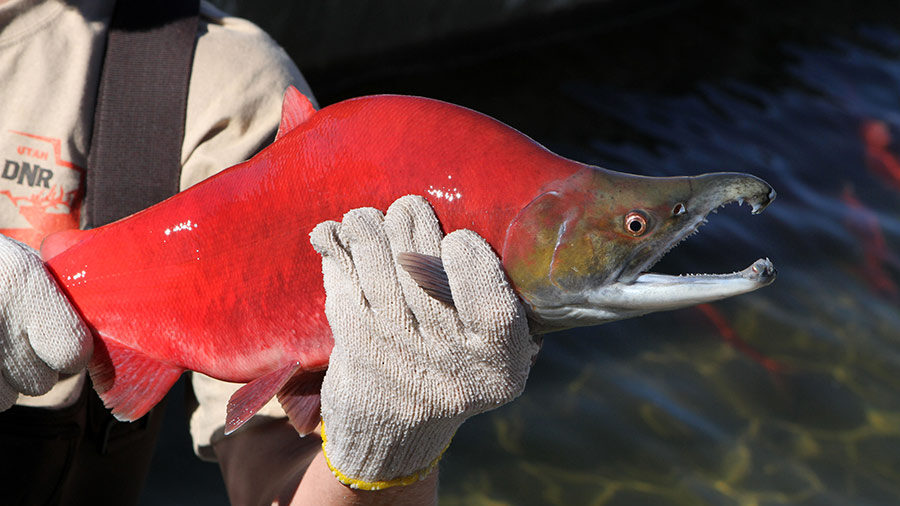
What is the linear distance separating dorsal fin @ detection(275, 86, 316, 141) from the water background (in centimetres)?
285

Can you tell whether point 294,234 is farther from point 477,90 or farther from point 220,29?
point 477,90

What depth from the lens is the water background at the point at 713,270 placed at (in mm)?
4656

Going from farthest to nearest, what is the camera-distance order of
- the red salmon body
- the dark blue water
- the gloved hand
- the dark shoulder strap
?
the dark blue water < the dark shoulder strap < the gloved hand < the red salmon body

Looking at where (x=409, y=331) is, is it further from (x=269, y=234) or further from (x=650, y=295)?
(x=650, y=295)

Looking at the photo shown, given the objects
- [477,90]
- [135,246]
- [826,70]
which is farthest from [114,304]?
[826,70]

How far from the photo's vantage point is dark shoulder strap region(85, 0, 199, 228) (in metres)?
2.16

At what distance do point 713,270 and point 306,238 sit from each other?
4436 mm

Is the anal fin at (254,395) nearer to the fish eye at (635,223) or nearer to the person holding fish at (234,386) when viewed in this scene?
the person holding fish at (234,386)

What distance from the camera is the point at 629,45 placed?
29.0 feet

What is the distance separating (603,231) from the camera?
1665mm

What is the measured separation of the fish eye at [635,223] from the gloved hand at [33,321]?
43.5 inches

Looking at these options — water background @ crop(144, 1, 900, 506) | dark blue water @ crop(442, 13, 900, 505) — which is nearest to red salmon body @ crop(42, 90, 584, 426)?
water background @ crop(144, 1, 900, 506)

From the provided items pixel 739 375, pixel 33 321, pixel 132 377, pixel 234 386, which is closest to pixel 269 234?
pixel 132 377

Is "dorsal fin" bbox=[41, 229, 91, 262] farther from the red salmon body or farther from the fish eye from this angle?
the fish eye
